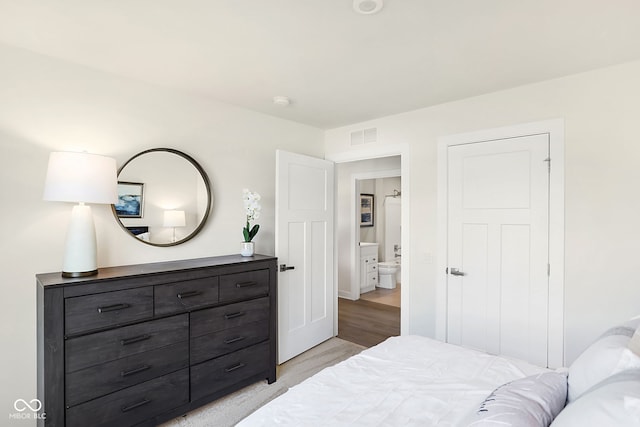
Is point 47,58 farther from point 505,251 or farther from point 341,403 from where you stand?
point 505,251

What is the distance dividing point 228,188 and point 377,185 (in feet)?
15.5

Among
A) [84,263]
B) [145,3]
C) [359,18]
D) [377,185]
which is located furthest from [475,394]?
[377,185]

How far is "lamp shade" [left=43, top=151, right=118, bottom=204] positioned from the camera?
1879 mm

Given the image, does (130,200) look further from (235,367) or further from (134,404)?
(235,367)

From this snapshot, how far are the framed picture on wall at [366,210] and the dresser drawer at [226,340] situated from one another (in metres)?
4.36

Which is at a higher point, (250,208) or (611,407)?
(250,208)

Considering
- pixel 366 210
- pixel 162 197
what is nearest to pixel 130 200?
pixel 162 197

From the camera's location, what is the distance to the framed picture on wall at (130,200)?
2396mm

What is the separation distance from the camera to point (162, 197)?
2623 mm

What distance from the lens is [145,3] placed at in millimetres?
1581

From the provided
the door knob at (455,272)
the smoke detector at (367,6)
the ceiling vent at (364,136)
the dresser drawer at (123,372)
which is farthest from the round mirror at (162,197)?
the door knob at (455,272)

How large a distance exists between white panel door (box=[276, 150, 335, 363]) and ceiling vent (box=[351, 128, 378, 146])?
0.40 meters

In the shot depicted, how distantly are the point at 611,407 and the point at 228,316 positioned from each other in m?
2.26

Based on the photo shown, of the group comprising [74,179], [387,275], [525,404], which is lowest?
[387,275]
